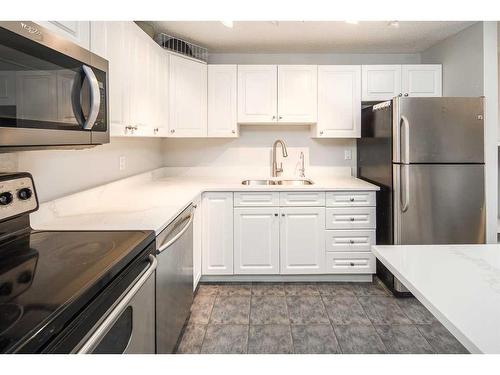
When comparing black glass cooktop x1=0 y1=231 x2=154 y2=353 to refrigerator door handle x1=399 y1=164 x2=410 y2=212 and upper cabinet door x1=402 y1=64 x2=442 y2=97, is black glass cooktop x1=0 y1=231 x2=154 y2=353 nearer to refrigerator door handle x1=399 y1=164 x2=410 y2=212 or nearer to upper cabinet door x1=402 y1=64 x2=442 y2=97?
refrigerator door handle x1=399 y1=164 x2=410 y2=212

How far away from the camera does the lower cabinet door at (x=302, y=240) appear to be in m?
2.95

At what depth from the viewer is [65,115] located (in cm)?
123

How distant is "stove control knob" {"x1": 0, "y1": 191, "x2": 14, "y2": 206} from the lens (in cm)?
123

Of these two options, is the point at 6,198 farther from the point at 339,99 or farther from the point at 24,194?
the point at 339,99

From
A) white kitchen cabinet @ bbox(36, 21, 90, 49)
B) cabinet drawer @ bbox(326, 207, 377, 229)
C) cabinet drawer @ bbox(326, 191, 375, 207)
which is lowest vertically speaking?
cabinet drawer @ bbox(326, 207, 377, 229)

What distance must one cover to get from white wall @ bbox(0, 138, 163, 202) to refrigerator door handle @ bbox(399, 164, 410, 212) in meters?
2.10

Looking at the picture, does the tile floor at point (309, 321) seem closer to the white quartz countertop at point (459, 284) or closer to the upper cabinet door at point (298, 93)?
the white quartz countertop at point (459, 284)

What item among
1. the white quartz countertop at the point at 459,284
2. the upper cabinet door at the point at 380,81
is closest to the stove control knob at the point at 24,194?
the white quartz countertop at the point at 459,284

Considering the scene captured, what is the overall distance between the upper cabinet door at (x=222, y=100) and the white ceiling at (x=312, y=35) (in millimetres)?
285

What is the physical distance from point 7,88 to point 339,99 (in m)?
2.81

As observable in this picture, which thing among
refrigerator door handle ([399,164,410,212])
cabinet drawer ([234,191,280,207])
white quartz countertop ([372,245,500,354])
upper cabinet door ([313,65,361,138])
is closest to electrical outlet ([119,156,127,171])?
cabinet drawer ([234,191,280,207])

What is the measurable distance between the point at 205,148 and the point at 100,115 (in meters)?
2.21

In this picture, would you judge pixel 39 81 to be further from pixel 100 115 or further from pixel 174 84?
pixel 174 84
